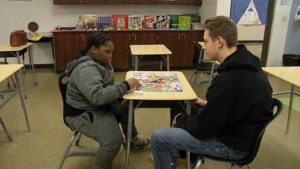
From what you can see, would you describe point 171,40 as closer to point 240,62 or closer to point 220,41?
point 220,41

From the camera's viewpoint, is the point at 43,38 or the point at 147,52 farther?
the point at 43,38

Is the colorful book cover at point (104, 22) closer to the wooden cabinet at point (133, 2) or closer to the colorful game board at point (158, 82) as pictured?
the wooden cabinet at point (133, 2)

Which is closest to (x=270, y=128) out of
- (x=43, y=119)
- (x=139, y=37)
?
(x=43, y=119)

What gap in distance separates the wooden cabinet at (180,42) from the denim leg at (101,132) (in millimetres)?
3634

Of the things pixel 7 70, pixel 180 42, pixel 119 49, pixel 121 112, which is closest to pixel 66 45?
pixel 119 49

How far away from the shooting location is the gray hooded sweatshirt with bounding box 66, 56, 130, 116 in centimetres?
177

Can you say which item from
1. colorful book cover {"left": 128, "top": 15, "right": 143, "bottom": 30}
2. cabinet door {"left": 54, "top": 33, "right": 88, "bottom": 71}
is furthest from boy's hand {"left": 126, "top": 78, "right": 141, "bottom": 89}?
colorful book cover {"left": 128, "top": 15, "right": 143, "bottom": 30}

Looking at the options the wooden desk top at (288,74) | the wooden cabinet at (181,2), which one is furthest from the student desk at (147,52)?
the wooden cabinet at (181,2)

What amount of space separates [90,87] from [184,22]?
13.5ft

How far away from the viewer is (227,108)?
53.4 inches

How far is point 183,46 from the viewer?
543 cm

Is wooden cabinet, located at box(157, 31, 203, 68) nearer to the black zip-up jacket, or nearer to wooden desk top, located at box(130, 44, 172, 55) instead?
wooden desk top, located at box(130, 44, 172, 55)

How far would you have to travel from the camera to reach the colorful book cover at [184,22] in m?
5.49

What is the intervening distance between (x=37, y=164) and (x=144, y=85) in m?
1.18
